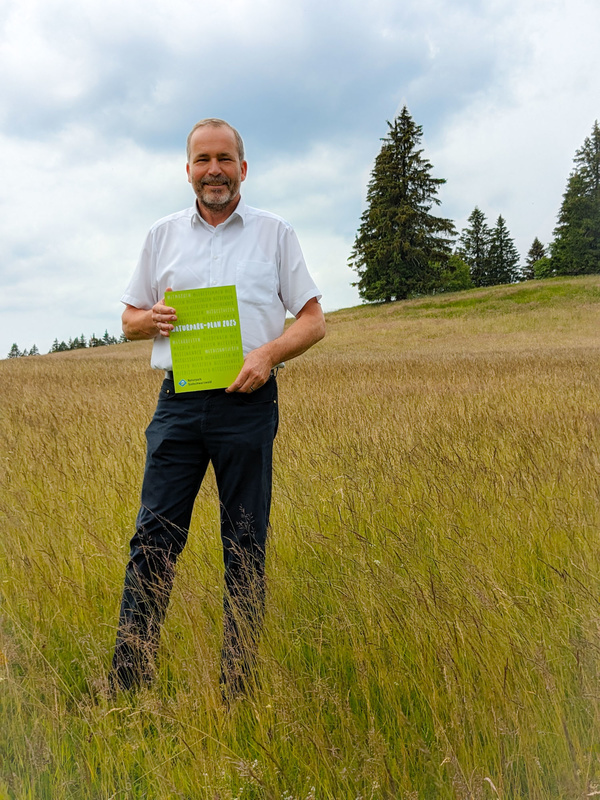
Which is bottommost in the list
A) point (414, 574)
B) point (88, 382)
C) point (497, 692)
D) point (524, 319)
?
point (497, 692)

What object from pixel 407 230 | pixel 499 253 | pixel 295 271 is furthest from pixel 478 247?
pixel 295 271

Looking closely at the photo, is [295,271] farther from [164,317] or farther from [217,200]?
[164,317]

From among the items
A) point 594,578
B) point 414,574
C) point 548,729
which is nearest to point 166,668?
point 414,574

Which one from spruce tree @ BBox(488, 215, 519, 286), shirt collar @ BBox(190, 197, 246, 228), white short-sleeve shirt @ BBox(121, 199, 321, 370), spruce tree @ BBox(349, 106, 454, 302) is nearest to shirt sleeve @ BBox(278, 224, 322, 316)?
white short-sleeve shirt @ BBox(121, 199, 321, 370)

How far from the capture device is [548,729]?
6.22 feet

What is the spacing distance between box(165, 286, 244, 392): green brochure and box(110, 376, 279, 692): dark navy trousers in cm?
8

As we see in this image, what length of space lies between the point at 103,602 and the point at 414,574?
1.53m

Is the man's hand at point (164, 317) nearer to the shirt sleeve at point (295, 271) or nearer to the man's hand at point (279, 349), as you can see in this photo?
the man's hand at point (279, 349)

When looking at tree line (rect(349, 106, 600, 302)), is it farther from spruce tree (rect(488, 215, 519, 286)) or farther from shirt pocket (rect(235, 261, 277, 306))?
shirt pocket (rect(235, 261, 277, 306))

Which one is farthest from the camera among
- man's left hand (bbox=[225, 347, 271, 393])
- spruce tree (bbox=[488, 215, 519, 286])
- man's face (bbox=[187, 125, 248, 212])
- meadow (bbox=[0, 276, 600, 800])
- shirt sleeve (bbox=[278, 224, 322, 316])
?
spruce tree (bbox=[488, 215, 519, 286])

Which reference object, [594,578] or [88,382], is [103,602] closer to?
[594,578]

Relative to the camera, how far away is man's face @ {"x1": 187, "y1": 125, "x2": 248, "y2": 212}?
7.64 ft

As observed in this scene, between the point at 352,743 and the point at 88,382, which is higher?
the point at 88,382

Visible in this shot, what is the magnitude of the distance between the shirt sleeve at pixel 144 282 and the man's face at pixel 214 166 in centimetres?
34
